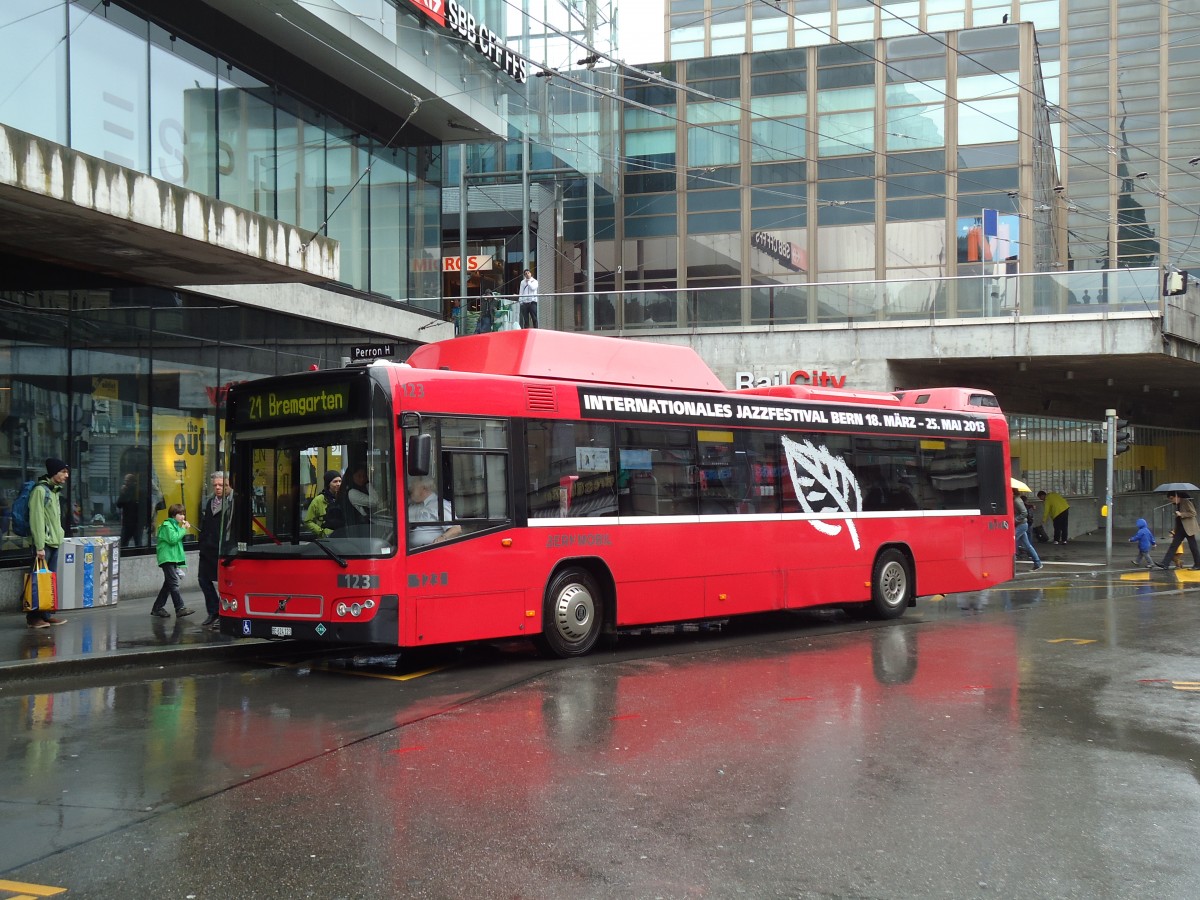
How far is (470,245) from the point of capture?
36.8 meters

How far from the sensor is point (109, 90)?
52.8ft

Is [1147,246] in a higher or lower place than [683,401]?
higher

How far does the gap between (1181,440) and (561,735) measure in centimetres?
4510

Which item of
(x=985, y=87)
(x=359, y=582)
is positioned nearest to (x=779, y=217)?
(x=985, y=87)

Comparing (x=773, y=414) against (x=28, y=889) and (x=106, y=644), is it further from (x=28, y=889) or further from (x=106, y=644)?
(x=28, y=889)

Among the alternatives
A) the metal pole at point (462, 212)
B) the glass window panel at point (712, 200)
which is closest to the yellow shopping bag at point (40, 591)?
the metal pole at point (462, 212)

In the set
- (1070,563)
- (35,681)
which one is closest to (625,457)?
(35,681)

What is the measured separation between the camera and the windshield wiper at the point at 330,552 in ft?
35.0

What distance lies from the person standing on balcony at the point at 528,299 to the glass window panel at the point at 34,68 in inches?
487

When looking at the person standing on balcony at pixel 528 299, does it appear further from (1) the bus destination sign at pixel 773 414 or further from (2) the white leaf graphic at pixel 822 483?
(2) the white leaf graphic at pixel 822 483

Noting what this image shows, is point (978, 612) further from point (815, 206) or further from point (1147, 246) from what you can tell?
point (1147, 246)

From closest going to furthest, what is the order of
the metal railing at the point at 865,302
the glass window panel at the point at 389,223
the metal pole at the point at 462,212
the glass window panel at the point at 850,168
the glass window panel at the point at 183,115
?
the glass window panel at the point at 183,115, the glass window panel at the point at 389,223, the metal railing at the point at 865,302, the metal pole at the point at 462,212, the glass window panel at the point at 850,168

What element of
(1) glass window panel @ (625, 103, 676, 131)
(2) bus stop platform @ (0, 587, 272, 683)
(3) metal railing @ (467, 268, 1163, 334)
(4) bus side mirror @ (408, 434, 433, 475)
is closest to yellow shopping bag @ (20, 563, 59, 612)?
(2) bus stop platform @ (0, 587, 272, 683)

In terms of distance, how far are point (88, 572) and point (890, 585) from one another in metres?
10.8
